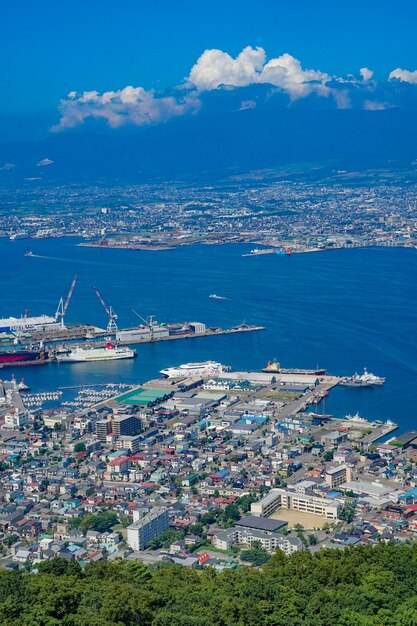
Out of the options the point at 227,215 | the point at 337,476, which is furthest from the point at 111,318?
the point at 227,215

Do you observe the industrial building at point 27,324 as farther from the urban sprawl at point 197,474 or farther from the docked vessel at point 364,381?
the docked vessel at point 364,381

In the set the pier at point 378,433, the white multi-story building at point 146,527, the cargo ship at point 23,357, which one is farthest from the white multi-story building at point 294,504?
the cargo ship at point 23,357

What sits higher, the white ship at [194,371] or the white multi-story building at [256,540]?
the white ship at [194,371]

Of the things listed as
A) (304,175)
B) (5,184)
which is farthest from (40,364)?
(5,184)

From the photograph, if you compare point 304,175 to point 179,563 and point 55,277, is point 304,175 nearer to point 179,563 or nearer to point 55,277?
point 55,277

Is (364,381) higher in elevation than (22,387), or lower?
lower

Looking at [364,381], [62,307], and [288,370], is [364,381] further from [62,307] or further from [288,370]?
[62,307]
